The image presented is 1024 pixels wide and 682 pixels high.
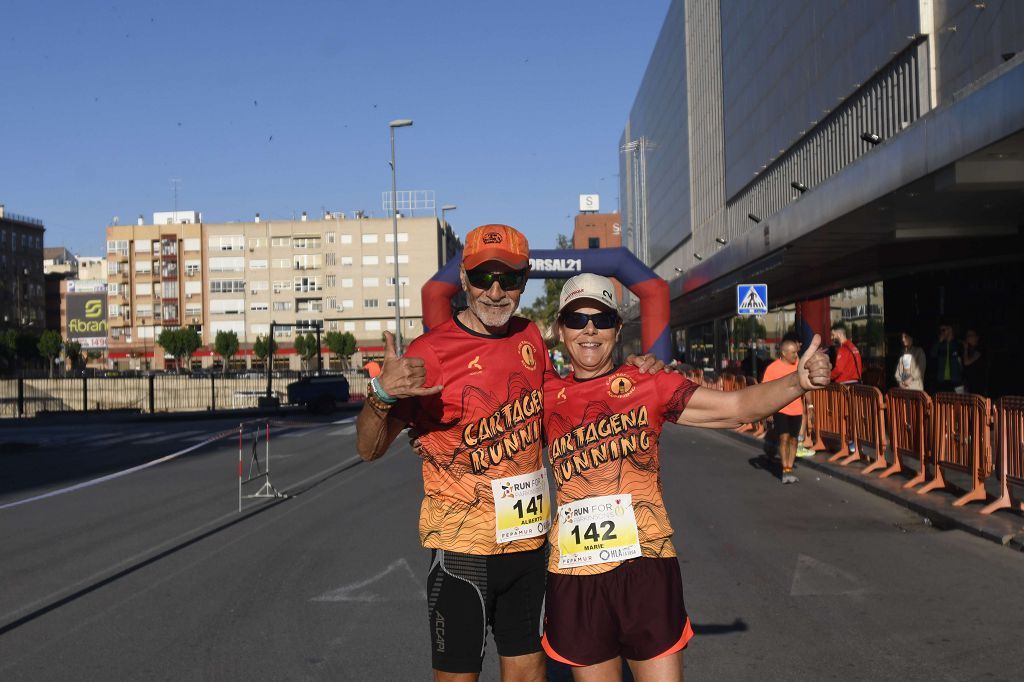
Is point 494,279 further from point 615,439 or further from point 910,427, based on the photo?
point 910,427

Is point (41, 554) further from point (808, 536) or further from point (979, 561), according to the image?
point (979, 561)

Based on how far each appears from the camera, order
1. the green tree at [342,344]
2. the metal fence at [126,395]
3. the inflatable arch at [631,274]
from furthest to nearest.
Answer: the green tree at [342,344], the metal fence at [126,395], the inflatable arch at [631,274]

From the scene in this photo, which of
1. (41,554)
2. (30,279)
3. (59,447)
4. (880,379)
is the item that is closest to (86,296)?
(59,447)

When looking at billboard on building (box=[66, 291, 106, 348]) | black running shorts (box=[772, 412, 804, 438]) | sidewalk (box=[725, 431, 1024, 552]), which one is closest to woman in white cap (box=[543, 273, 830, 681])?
sidewalk (box=[725, 431, 1024, 552])

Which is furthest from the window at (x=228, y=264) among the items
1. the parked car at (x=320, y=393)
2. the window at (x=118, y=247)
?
the parked car at (x=320, y=393)

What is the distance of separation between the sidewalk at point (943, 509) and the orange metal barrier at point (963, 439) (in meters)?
0.16

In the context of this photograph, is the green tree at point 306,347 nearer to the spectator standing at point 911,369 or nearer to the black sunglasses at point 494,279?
the spectator standing at point 911,369

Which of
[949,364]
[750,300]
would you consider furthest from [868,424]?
[750,300]

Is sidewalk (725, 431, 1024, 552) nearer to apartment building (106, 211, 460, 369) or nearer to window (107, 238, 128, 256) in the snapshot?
apartment building (106, 211, 460, 369)

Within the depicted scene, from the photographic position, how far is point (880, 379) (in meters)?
24.8

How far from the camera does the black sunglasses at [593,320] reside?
12.4ft

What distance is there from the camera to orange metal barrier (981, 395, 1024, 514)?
32.3ft

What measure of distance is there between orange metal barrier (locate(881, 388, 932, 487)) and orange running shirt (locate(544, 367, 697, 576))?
950 centimetres

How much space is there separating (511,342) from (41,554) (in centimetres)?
714
